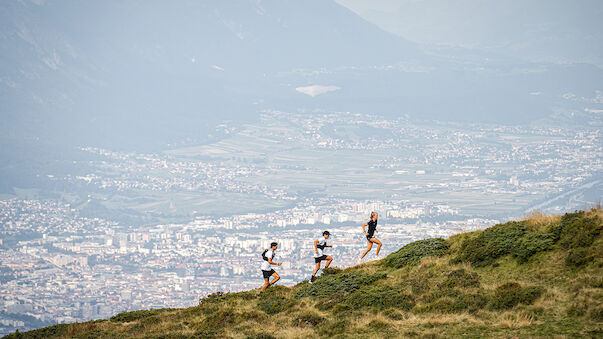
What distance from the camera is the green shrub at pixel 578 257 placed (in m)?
15.5

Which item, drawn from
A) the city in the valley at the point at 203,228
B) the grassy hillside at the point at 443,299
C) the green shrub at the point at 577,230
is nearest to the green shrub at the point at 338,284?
the grassy hillside at the point at 443,299

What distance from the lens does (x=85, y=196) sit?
7746 inches

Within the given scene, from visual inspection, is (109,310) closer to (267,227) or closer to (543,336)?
(267,227)

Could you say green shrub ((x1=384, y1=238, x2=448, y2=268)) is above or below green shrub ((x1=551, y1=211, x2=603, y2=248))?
below

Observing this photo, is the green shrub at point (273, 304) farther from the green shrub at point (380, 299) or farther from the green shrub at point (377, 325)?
the green shrub at point (377, 325)

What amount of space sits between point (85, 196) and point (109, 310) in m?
130

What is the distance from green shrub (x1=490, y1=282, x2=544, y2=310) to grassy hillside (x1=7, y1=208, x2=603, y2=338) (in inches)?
1.1

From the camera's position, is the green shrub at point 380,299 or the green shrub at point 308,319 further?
the green shrub at point 380,299

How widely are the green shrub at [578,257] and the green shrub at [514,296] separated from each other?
1.47 m

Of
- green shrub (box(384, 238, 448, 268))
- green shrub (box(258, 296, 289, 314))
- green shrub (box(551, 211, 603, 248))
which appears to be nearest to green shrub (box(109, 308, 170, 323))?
green shrub (box(258, 296, 289, 314))

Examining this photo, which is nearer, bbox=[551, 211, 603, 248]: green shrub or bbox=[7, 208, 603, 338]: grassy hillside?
bbox=[7, 208, 603, 338]: grassy hillside

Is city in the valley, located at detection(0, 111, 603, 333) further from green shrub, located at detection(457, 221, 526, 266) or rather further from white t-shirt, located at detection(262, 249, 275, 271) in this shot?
white t-shirt, located at detection(262, 249, 275, 271)

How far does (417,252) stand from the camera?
67.7 feet

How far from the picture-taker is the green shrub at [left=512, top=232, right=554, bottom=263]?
17.1 metres
